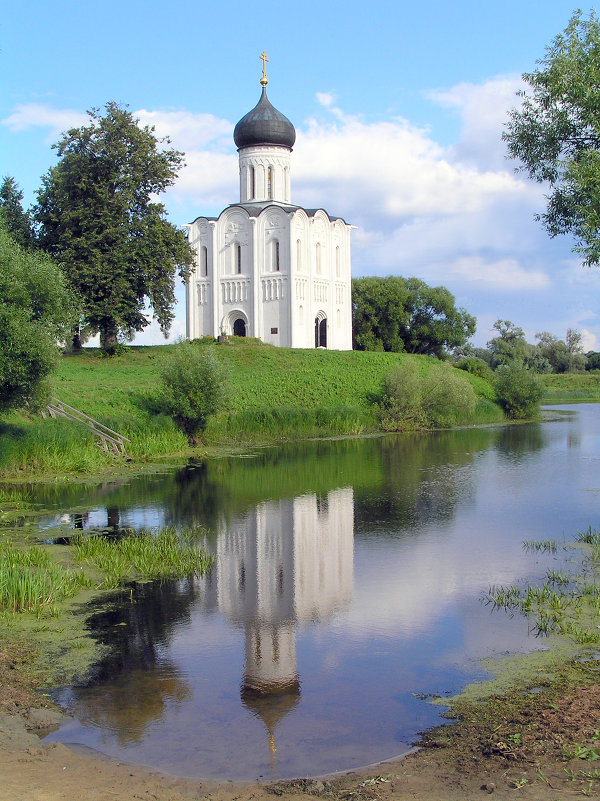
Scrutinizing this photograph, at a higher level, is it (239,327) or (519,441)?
(239,327)

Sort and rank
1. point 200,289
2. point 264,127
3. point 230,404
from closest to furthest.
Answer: point 230,404 < point 264,127 < point 200,289

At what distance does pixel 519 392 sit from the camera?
48.2 m

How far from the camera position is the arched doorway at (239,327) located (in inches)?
2109

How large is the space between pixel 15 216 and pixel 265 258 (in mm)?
15684

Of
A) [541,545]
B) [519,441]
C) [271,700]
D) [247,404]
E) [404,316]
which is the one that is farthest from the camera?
[404,316]

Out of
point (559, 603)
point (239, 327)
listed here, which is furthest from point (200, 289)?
point (559, 603)

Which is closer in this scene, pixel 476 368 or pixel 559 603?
pixel 559 603

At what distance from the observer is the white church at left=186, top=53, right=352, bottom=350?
51.7 meters

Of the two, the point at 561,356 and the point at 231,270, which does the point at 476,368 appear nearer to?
the point at 231,270

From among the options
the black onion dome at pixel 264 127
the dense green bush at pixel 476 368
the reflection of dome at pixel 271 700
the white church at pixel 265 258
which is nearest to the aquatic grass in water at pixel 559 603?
the reflection of dome at pixel 271 700

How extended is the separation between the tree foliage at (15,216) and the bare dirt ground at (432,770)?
35.5 metres

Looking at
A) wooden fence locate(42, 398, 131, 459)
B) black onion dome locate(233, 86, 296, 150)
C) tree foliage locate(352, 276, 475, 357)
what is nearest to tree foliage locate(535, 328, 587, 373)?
tree foliage locate(352, 276, 475, 357)

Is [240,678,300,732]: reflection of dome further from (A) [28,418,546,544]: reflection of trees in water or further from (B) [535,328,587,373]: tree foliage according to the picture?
(B) [535,328,587,373]: tree foliage

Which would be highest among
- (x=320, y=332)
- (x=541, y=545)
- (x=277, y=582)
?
(x=320, y=332)
